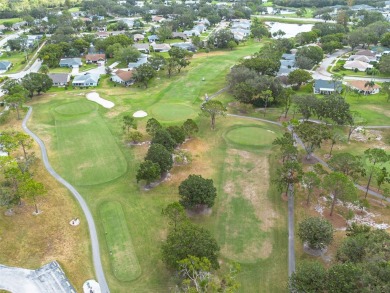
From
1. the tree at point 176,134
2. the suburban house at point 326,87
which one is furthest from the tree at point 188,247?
the suburban house at point 326,87

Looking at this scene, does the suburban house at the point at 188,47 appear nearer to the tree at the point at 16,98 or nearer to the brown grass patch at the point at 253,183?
the tree at the point at 16,98

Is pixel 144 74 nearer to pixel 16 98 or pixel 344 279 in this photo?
pixel 16 98

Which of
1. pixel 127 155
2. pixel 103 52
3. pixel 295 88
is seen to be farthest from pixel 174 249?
pixel 103 52

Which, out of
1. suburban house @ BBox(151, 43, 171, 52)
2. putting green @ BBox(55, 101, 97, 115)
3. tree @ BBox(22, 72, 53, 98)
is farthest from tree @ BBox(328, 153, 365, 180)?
suburban house @ BBox(151, 43, 171, 52)

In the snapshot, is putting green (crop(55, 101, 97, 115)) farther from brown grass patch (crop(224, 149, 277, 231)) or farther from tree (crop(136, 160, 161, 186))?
brown grass patch (crop(224, 149, 277, 231))

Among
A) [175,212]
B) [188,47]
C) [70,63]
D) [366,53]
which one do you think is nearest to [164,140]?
[175,212]

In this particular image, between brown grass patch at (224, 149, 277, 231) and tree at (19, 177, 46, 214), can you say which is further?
brown grass patch at (224, 149, 277, 231)
